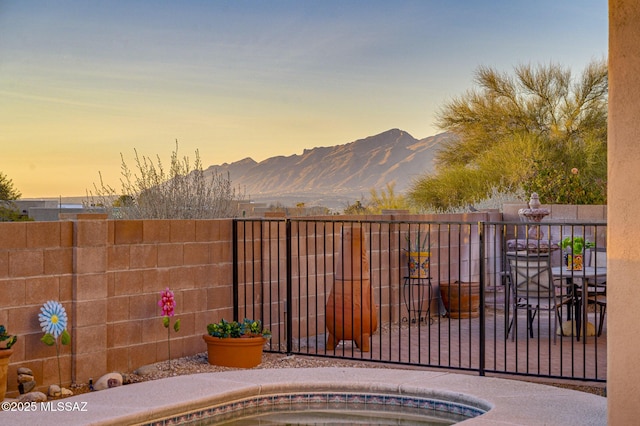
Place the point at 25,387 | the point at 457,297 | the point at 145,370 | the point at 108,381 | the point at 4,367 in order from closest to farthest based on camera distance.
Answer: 1. the point at 4,367
2. the point at 25,387
3. the point at 108,381
4. the point at 145,370
5. the point at 457,297

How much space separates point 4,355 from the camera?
6.55 m

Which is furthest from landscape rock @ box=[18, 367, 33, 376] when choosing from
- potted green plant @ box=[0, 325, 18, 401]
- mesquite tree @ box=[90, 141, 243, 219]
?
mesquite tree @ box=[90, 141, 243, 219]

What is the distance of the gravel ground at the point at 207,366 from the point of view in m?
7.57

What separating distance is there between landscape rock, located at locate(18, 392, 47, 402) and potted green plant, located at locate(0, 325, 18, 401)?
139 mm

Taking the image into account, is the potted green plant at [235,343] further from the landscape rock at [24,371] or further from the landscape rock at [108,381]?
the landscape rock at [24,371]

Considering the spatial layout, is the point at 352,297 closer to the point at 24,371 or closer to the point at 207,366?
the point at 207,366

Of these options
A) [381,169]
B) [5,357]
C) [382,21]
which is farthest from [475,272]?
[381,169]

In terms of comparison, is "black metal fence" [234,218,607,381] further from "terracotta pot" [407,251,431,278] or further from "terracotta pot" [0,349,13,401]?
"terracotta pot" [0,349,13,401]

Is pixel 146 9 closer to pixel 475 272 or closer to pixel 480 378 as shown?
pixel 475 272

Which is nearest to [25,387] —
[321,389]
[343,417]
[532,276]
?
[321,389]

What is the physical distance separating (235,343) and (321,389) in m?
1.41

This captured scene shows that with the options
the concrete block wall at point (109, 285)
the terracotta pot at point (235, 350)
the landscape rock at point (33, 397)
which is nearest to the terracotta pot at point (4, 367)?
the landscape rock at point (33, 397)

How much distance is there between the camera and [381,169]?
221 ft

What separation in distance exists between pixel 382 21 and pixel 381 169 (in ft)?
117
